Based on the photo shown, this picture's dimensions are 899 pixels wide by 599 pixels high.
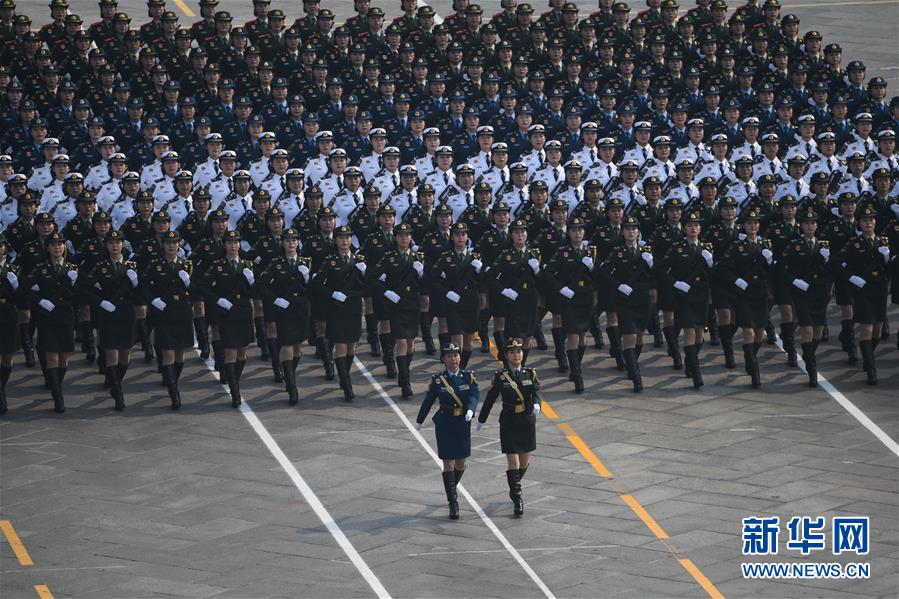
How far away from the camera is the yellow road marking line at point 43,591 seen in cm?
2230

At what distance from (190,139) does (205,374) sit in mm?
4793

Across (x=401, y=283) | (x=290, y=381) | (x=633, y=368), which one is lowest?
(x=633, y=368)

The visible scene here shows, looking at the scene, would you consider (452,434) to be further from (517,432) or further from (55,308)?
(55,308)

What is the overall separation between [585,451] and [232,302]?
18.9 ft

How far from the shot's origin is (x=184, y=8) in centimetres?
4584

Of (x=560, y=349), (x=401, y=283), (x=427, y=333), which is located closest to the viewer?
(x=401, y=283)

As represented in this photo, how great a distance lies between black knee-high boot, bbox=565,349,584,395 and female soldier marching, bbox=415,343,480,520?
468 centimetres

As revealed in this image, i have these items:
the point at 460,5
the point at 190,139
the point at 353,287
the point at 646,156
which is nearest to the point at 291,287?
the point at 353,287

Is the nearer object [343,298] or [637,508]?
[637,508]

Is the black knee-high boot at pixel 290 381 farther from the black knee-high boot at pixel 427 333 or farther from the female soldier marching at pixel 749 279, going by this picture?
the female soldier marching at pixel 749 279

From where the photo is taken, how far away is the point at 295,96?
32.9m

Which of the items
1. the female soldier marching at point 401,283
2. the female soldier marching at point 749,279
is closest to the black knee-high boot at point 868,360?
the female soldier marching at point 749,279

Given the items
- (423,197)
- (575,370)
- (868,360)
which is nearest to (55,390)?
(423,197)

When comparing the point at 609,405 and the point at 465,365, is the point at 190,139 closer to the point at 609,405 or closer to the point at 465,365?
the point at 465,365
